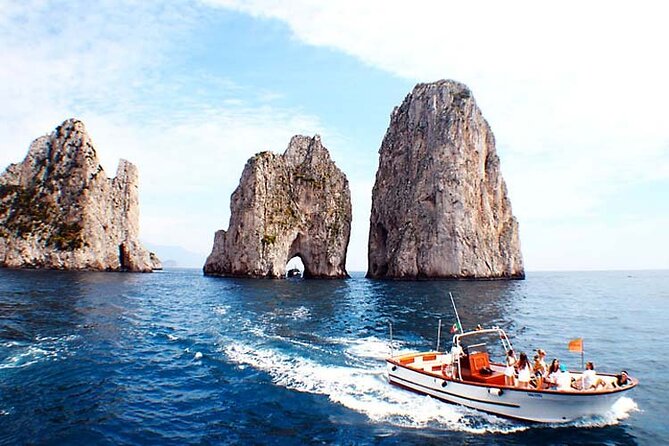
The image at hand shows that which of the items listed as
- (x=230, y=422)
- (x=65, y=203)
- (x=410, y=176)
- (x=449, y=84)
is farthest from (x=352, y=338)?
(x=65, y=203)

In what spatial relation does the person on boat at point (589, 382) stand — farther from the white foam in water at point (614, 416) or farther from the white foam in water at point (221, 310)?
the white foam in water at point (221, 310)

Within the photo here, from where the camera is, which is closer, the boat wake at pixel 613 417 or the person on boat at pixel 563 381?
the boat wake at pixel 613 417

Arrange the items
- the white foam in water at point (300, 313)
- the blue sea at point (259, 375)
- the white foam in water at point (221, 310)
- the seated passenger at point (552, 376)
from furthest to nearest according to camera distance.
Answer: the white foam in water at point (221, 310)
the white foam in water at point (300, 313)
the seated passenger at point (552, 376)
the blue sea at point (259, 375)

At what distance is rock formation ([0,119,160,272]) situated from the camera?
95875mm

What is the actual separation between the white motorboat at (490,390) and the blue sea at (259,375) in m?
0.52

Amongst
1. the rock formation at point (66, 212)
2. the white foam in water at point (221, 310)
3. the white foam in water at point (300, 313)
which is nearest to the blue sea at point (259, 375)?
the white foam in water at point (300, 313)

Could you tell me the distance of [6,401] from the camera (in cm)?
1703

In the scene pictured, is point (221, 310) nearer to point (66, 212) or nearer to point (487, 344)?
point (487, 344)

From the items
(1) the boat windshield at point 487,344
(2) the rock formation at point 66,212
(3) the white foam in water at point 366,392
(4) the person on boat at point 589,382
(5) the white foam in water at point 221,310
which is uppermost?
(2) the rock formation at point 66,212

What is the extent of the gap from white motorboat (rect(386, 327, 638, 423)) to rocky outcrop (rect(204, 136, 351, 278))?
76.7 meters

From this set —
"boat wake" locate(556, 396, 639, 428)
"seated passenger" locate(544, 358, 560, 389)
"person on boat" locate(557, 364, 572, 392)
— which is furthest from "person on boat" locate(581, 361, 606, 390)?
"boat wake" locate(556, 396, 639, 428)

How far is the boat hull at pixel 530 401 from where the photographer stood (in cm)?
1702

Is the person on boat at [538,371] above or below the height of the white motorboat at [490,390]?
above

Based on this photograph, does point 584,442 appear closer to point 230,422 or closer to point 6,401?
point 230,422
